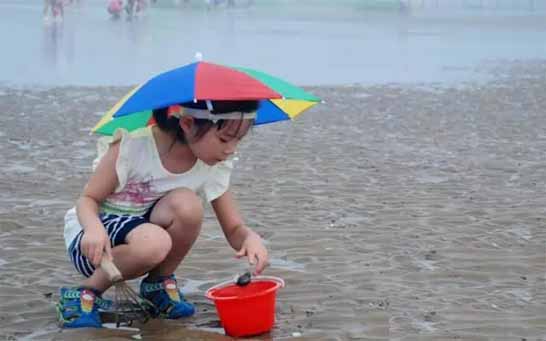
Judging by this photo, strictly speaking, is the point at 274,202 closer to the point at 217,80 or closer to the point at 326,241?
the point at 326,241

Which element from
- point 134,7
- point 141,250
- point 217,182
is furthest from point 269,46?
point 141,250

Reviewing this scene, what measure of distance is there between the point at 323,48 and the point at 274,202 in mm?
17948

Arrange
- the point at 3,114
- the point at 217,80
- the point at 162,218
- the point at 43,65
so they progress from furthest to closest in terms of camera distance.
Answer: the point at 43,65, the point at 3,114, the point at 162,218, the point at 217,80

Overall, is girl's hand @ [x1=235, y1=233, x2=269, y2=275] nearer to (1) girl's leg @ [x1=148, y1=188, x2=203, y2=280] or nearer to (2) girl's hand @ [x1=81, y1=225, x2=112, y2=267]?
(1) girl's leg @ [x1=148, y1=188, x2=203, y2=280]

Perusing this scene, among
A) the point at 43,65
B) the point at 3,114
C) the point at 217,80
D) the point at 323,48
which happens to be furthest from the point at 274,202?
the point at 323,48

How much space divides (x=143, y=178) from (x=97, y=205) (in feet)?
0.67

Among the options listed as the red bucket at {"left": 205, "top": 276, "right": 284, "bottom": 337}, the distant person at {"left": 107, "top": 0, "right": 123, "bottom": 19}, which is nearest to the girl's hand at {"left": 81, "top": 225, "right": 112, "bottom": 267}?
the red bucket at {"left": 205, "top": 276, "right": 284, "bottom": 337}

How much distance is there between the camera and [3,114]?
11328mm

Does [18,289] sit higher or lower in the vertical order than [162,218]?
lower

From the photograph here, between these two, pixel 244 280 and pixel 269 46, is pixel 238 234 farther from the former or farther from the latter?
pixel 269 46

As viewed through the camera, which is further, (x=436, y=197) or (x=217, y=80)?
(x=436, y=197)

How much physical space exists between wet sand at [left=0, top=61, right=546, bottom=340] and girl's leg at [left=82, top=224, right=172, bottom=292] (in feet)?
0.77

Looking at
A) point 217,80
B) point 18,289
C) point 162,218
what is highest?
point 217,80

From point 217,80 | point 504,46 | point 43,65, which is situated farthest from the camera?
point 504,46
